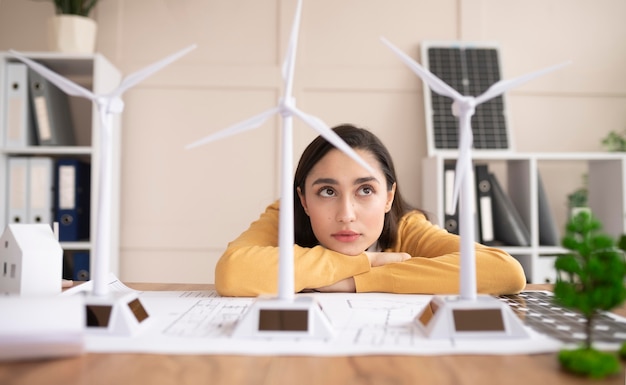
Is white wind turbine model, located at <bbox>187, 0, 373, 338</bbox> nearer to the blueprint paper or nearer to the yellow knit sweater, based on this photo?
the blueprint paper

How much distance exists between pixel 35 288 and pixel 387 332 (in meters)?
0.73

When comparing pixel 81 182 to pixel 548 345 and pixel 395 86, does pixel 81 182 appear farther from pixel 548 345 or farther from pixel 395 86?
pixel 548 345

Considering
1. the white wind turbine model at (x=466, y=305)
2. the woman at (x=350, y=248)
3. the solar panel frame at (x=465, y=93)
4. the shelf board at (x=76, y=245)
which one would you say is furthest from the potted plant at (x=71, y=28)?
the white wind turbine model at (x=466, y=305)

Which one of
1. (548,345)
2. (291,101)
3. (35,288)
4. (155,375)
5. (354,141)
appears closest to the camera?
(155,375)

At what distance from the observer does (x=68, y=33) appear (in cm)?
273

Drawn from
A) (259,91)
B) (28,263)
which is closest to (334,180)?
(28,263)

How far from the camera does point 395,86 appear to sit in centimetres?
310

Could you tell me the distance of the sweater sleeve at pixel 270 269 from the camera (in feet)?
4.10

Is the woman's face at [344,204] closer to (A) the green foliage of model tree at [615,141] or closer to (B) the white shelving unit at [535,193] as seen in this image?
(B) the white shelving unit at [535,193]

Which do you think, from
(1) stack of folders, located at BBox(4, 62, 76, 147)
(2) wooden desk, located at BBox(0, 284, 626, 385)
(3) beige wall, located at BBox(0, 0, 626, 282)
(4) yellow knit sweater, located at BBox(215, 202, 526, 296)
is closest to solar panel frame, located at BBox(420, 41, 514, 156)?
(3) beige wall, located at BBox(0, 0, 626, 282)

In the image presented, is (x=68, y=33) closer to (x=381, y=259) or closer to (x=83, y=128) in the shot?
(x=83, y=128)

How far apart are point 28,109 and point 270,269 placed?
6.73 ft

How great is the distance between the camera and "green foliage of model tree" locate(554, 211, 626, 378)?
658mm

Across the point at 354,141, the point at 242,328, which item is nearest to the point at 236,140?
the point at 354,141
